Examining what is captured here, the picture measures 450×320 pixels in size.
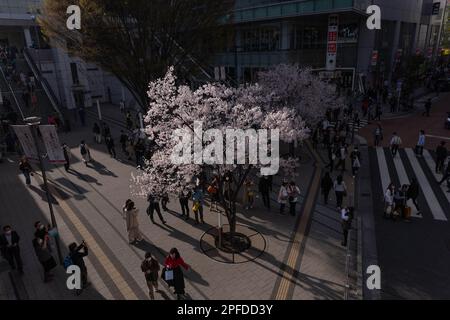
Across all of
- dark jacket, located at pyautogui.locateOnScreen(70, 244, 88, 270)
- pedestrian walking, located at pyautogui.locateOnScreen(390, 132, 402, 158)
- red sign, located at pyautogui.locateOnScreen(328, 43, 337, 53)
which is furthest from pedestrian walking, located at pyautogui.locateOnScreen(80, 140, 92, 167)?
red sign, located at pyautogui.locateOnScreen(328, 43, 337, 53)

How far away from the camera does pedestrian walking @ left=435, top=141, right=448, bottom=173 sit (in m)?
16.2

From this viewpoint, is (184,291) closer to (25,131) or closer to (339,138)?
(25,131)

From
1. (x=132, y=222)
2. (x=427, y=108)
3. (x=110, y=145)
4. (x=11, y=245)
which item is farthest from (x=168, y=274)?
(x=427, y=108)

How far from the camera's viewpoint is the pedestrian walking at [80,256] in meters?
8.52

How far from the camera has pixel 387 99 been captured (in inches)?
1398

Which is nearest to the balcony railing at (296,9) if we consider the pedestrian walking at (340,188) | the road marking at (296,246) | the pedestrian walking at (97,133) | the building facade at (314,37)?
the building facade at (314,37)

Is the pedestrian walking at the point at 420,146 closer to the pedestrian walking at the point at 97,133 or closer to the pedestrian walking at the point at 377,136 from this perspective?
the pedestrian walking at the point at 377,136

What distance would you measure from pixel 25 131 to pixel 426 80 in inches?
2006

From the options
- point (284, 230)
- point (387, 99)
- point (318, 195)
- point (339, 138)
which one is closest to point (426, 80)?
point (387, 99)

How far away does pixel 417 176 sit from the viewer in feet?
54.6

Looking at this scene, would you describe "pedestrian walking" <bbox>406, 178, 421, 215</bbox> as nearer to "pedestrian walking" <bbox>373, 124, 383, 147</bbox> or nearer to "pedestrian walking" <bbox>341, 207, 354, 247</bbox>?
"pedestrian walking" <bbox>341, 207, 354, 247</bbox>

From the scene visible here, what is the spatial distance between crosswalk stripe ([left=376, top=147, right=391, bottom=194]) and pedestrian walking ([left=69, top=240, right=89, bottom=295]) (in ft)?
42.1

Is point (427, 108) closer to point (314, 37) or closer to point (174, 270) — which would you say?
point (314, 37)

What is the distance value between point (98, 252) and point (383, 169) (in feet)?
48.0
